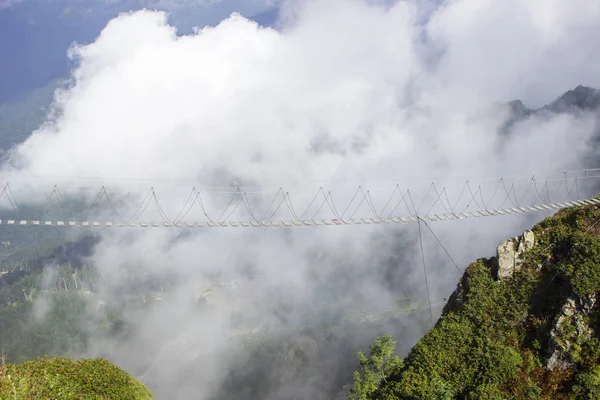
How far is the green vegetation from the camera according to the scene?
15.8 metres

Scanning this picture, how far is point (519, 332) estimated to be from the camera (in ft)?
94.9

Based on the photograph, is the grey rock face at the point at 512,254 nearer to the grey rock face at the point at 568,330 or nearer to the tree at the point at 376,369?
the grey rock face at the point at 568,330

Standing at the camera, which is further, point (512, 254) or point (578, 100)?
point (578, 100)

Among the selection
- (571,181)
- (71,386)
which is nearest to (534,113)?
(571,181)

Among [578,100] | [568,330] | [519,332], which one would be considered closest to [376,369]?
[519,332]

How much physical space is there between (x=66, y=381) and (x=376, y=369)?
2144cm

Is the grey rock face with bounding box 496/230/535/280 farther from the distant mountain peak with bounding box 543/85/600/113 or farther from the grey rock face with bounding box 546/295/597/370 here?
the distant mountain peak with bounding box 543/85/600/113

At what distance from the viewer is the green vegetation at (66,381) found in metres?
15.8

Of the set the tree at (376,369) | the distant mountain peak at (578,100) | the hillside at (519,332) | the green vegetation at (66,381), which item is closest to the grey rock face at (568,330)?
the hillside at (519,332)

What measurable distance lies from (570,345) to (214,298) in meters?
138

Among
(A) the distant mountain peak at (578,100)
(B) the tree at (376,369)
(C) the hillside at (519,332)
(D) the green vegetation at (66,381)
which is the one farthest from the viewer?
(A) the distant mountain peak at (578,100)

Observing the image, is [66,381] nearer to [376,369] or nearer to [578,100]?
[376,369]

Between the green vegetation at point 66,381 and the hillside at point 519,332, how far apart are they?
15764 millimetres

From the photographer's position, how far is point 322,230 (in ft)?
623
